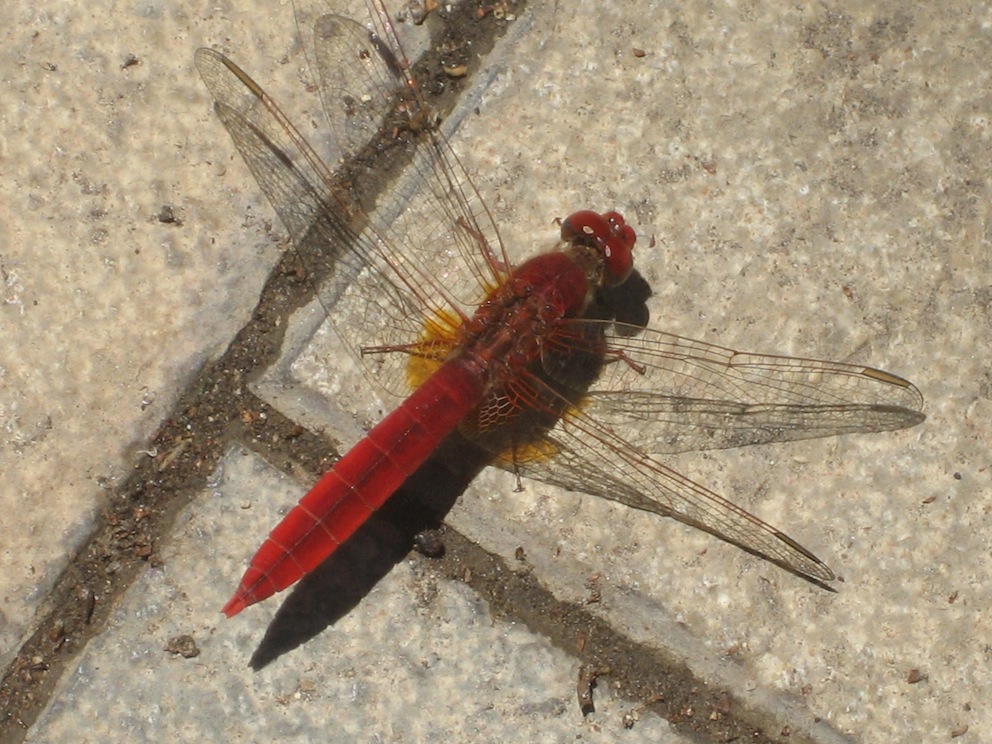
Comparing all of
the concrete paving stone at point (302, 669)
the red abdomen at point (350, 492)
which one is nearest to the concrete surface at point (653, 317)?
the concrete paving stone at point (302, 669)

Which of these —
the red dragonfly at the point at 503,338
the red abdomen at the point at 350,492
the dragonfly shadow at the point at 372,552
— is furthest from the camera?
the red dragonfly at the point at 503,338

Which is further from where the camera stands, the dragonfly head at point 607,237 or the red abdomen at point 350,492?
the dragonfly head at point 607,237

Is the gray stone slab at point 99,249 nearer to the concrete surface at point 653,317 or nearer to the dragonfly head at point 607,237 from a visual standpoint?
the concrete surface at point 653,317

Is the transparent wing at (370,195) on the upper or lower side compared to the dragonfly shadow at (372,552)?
upper

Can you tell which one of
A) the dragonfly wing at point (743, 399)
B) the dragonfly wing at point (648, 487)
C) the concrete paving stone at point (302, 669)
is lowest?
the concrete paving stone at point (302, 669)

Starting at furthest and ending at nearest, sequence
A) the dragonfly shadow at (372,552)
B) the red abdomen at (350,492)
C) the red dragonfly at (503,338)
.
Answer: the red dragonfly at (503,338) → the dragonfly shadow at (372,552) → the red abdomen at (350,492)

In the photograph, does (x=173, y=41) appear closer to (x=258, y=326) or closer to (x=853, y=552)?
(x=258, y=326)

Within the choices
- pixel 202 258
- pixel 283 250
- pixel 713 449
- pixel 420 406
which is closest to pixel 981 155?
pixel 713 449
